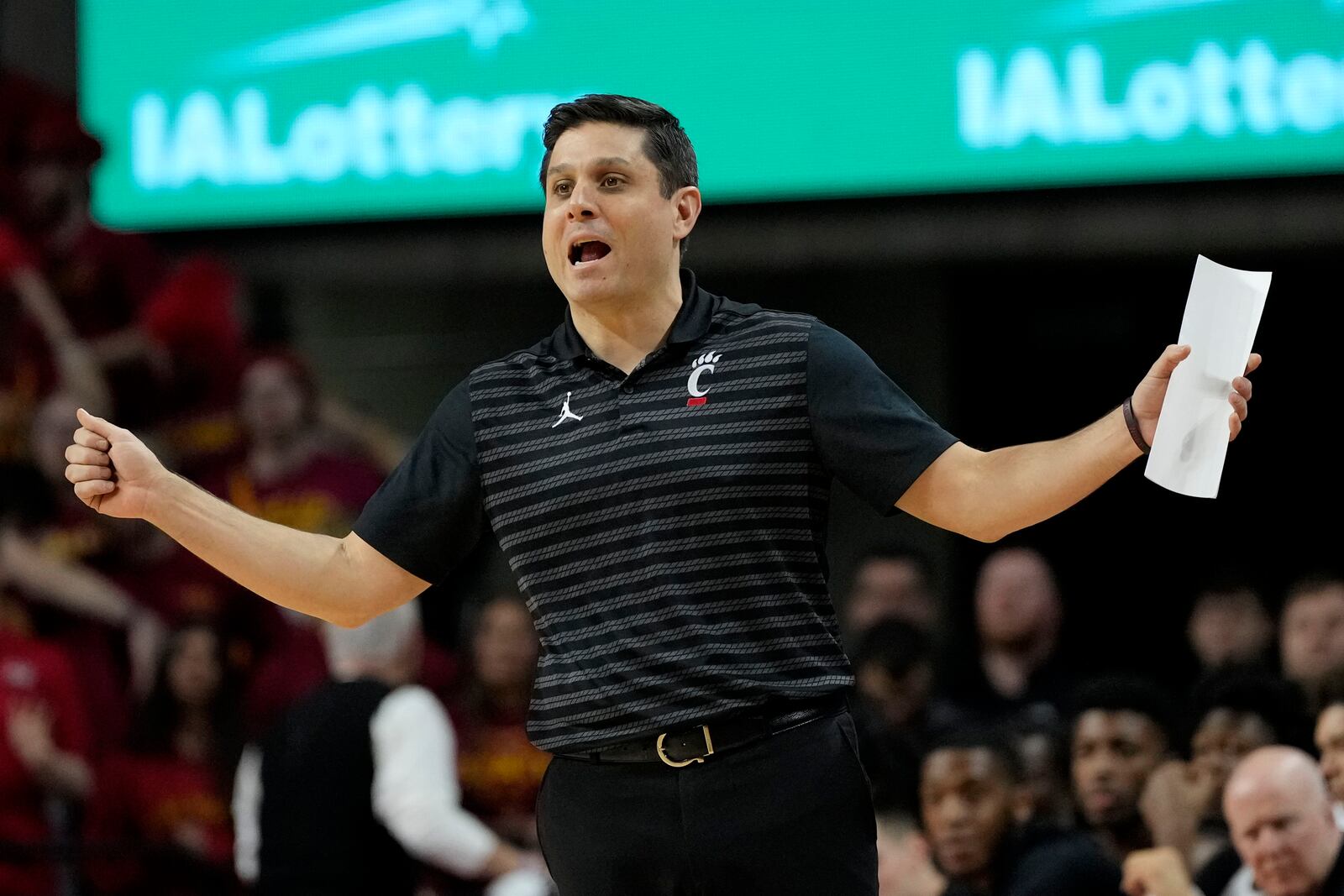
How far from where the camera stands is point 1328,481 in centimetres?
605

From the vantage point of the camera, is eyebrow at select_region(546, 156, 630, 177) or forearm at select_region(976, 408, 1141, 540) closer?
forearm at select_region(976, 408, 1141, 540)

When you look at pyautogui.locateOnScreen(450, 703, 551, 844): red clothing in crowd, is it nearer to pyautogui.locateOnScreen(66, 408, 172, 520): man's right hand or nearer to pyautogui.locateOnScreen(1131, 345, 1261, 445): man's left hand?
pyautogui.locateOnScreen(66, 408, 172, 520): man's right hand

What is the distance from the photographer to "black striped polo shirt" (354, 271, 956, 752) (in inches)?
99.0

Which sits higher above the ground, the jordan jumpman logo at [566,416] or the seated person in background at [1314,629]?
the jordan jumpman logo at [566,416]

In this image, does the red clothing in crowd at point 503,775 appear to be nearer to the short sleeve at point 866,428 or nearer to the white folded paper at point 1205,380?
the short sleeve at point 866,428

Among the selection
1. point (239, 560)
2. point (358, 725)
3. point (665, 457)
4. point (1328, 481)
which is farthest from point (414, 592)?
point (1328, 481)

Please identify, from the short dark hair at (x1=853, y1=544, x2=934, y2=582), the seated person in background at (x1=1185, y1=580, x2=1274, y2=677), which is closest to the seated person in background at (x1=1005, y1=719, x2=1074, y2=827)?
the seated person in background at (x1=1185, y1=580, x2=1274, y2=677)

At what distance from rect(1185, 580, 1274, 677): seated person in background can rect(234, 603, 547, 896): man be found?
6.26ft

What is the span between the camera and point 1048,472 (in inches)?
95.3

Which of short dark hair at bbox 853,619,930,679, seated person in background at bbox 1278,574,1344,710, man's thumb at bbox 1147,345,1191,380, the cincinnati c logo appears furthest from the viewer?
short dark hair at bbox 853,619,930,679

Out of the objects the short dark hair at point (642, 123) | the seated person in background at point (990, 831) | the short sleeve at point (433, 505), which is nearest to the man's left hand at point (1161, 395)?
the short dark hair at point (642, 123)

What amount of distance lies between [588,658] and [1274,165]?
3.63 m

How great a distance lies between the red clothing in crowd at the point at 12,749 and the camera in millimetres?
5395

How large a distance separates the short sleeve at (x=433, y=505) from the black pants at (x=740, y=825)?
0.42 meters
